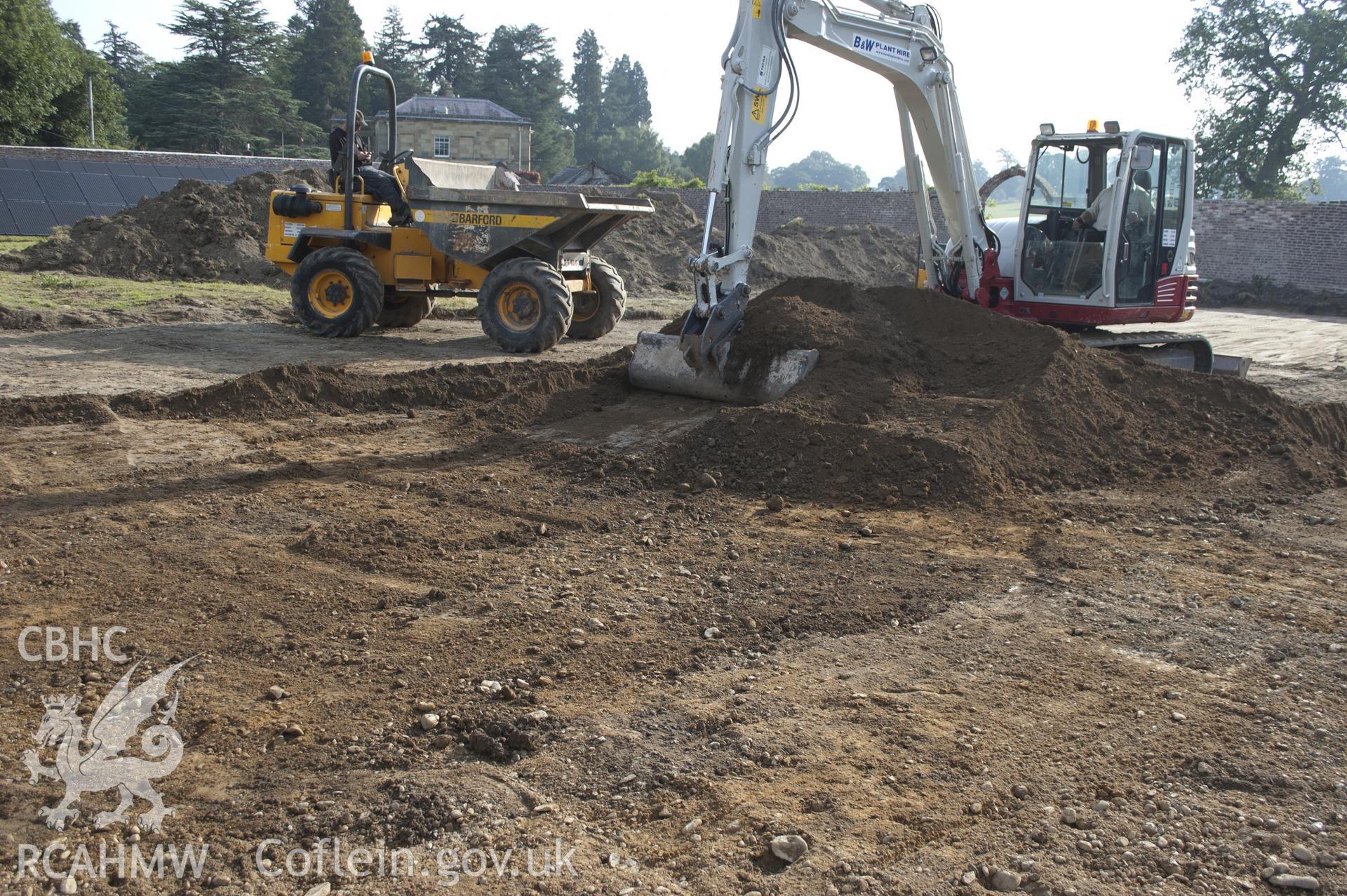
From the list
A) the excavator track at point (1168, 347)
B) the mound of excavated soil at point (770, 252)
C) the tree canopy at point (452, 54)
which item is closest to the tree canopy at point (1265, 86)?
the mound of excavated soil at point (770, 252)

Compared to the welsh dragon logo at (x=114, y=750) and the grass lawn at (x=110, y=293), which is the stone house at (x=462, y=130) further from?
the welsh dragon logo at (x=114, y=750)

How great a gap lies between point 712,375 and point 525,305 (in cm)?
381

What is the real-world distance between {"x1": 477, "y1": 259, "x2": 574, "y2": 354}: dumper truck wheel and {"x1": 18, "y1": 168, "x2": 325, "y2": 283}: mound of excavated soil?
7.66m

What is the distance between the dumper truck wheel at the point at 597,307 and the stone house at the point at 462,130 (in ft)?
138

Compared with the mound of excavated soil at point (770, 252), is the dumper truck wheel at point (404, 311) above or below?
below

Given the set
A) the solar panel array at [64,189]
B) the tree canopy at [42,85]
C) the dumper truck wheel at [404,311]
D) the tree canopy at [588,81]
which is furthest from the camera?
the tree canopy at [588,81]

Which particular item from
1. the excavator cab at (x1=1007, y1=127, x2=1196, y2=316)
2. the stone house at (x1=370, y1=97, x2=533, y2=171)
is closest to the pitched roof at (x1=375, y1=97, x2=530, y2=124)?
the stone house at (x1=370, y1=97, x2=533, y2=171)

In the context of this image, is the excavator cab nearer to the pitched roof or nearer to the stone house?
the stone house

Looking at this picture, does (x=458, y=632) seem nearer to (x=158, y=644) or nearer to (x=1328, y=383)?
(x=158, y=644)

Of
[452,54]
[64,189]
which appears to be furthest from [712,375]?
[452,54]

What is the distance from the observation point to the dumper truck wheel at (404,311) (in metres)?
13.1

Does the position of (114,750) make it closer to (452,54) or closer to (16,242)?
(16,242)

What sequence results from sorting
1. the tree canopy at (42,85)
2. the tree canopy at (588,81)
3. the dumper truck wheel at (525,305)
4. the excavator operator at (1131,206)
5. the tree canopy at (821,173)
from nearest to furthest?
the excavator operator at (1131,206), the dumper truck wheel at (525,305), the tree canopy at (42,85), the tree canopy at (588,81), the tree canopy at (821,173)

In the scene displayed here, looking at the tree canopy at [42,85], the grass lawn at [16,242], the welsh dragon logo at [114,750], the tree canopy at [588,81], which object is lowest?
the welsh dragon logo at [114,750]
